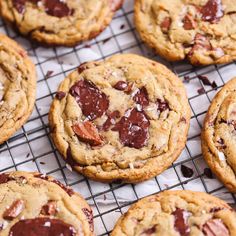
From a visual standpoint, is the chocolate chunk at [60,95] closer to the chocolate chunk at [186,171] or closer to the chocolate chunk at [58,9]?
the chocolate chunk at [58,9]

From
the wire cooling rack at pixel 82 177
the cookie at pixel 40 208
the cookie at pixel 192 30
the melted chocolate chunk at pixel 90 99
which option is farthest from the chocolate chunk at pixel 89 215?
the cookie at pixel 192 30

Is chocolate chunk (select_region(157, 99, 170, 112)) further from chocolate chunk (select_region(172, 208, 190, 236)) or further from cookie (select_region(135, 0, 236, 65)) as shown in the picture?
chocolate chunk (select_region(172, 208, 190, 236))

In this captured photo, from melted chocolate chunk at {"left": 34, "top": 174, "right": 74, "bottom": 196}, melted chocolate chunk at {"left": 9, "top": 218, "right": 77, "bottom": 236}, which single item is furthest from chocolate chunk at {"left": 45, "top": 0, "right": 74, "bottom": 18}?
melted chocolate chunk at {"left": 9, "top": 218, "right": 77, "bottom": 236}

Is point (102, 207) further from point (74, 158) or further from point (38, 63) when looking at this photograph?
point (38, 63)

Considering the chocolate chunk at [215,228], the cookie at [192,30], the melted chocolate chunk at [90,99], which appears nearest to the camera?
the chocolate chunk at [215,228]

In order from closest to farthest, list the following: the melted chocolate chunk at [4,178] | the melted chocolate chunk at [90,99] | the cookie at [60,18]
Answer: the melted chocolate chunk at [4,178], the melted chocolate chunk at [90,99], the cookie at [60,18]

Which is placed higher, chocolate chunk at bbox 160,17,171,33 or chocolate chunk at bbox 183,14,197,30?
chocolate chunk at bbox 183,14,197,30
